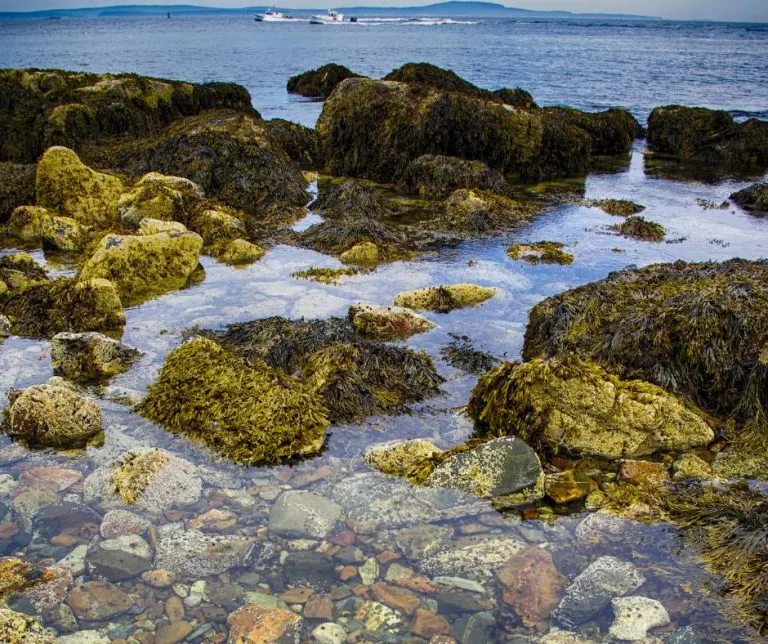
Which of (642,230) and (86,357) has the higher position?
(642,230)

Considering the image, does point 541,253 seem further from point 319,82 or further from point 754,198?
point 319,82

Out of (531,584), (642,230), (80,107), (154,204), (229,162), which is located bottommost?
(531,584)

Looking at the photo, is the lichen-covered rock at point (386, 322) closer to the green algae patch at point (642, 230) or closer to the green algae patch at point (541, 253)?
the green algae patch at point (541, 253)

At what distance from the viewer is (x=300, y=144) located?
1534 centimetres

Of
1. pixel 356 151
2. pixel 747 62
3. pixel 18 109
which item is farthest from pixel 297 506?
pixel 747 62

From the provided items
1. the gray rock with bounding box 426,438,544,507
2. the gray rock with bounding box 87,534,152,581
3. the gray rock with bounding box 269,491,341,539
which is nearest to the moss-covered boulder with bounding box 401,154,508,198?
the gray rock with bounding box 426,438,544,507

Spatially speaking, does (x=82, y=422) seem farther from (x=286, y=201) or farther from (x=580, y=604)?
(x=286, y=201)

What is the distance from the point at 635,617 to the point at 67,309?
5.60 metres

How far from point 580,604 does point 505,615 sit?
38cm

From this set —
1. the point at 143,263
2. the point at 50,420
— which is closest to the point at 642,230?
the point at 143,263

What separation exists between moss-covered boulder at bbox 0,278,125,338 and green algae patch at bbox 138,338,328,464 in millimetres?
1526

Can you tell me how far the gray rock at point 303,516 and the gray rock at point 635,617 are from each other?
1561 mm

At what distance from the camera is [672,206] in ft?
38.0

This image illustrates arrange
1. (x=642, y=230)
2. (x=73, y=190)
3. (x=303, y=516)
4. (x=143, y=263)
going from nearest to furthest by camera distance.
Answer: (x=303, y=516), (x=143, y=263), (x=642, y=230), (x=73, y=190)
